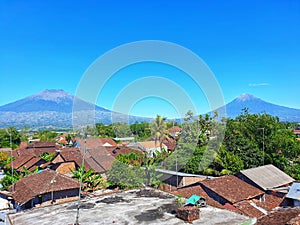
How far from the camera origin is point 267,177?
16.5 metres

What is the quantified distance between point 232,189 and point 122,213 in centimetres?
714

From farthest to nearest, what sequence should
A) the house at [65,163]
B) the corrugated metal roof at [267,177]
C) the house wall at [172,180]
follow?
the house at [65,163]
the house wall at [172,180]
the corrugated metal roof at [267,177]

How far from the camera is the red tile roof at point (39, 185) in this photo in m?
13.5

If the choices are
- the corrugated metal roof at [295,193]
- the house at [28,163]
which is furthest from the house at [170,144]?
the corrugated metal roof at [295,193]

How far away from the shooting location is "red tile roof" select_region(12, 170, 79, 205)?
13.5m

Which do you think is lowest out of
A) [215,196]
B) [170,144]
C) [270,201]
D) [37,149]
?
[270,201]

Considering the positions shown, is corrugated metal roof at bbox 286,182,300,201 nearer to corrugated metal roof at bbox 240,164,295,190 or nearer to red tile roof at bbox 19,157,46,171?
corrugated metal roof at bbox 240,164,295,190

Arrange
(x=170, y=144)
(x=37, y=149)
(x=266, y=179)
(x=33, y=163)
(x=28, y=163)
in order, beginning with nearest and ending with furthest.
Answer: (x=266, y=179) → (x=33, y=163) → (x=28, y=163) → (x=37, y=149) → (x=170, y=144)

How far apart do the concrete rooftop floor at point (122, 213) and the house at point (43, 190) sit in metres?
3.65

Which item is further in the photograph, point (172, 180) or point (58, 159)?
point (58, 159)

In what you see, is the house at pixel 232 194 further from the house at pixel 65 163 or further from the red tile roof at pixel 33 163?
the red tile roof at pixel 33 163

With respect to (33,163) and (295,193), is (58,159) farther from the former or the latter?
(295,193)

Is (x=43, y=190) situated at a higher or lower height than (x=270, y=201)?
higher

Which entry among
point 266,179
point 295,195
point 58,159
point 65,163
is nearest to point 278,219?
point 295,195
